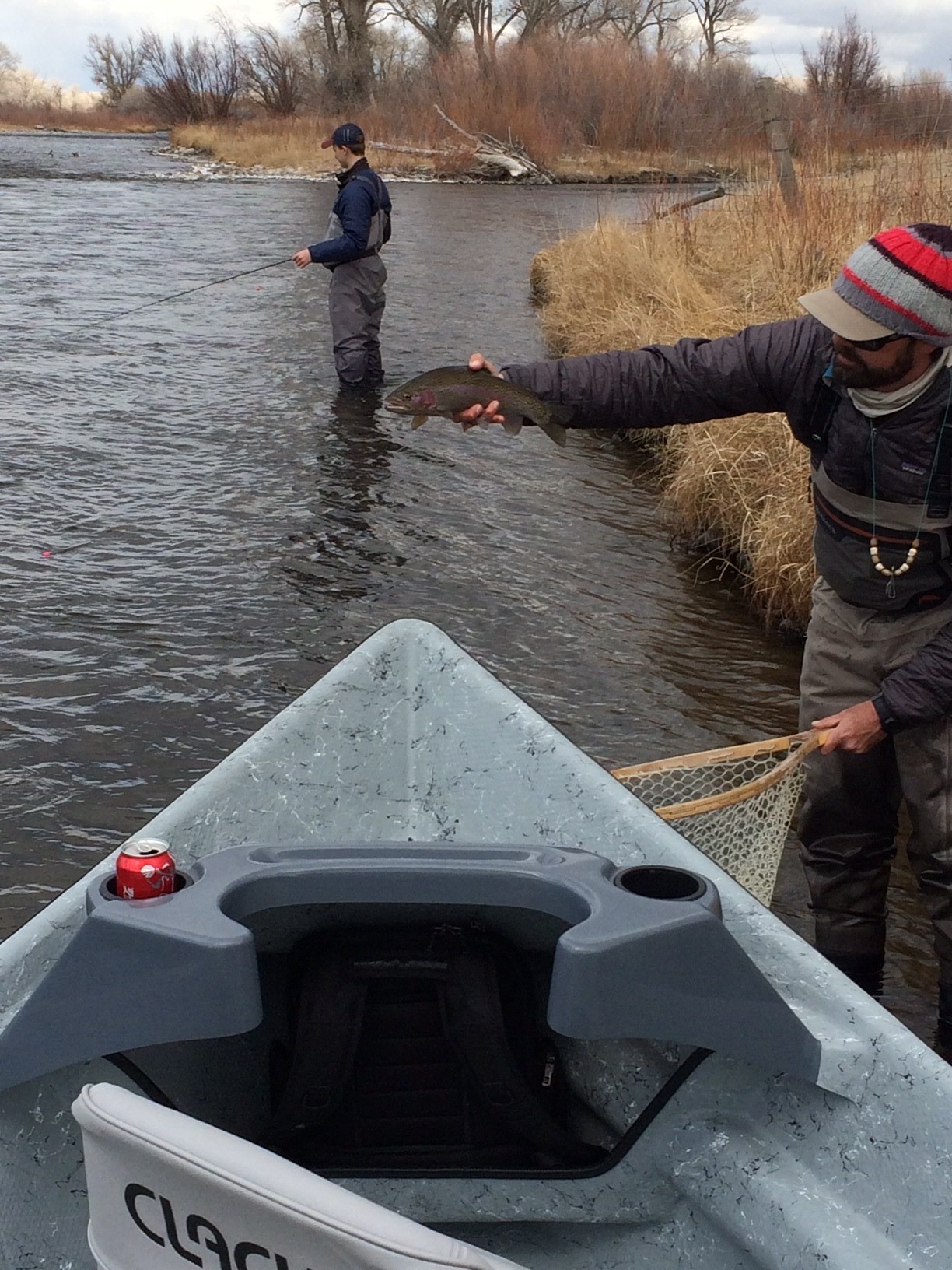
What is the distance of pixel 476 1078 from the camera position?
241 cm

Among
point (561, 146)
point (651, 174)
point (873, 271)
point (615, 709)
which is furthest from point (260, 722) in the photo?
point (561, 146)

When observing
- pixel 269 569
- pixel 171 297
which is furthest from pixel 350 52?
pixel 269 569

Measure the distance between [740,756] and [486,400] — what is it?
3.88 ft

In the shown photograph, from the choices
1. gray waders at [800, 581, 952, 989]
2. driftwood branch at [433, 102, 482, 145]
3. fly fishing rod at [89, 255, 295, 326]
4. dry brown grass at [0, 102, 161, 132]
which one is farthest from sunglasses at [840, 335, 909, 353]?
dry brown grass at [0, 102, 161, 132]

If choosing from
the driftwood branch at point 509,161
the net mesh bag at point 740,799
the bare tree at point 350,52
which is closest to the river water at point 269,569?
the net mesh bag at point 740,799

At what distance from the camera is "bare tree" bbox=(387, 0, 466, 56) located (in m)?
51.0

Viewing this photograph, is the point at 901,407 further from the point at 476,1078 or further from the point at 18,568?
the point at 18,568

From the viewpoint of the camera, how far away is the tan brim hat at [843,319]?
2768 mm

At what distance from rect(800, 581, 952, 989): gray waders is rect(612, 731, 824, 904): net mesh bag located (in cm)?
9

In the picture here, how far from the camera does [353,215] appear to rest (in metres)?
9.30

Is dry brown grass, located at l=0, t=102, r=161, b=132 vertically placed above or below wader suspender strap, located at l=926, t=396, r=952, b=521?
above

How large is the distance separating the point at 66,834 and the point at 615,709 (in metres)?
2.44

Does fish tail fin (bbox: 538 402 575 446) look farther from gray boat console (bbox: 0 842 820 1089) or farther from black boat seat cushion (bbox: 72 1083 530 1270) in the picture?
black boat seat cushion (bbox: 72 1083 530 1270)

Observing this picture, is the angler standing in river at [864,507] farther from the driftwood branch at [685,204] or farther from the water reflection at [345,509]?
the driftwood branch at [685,204]
